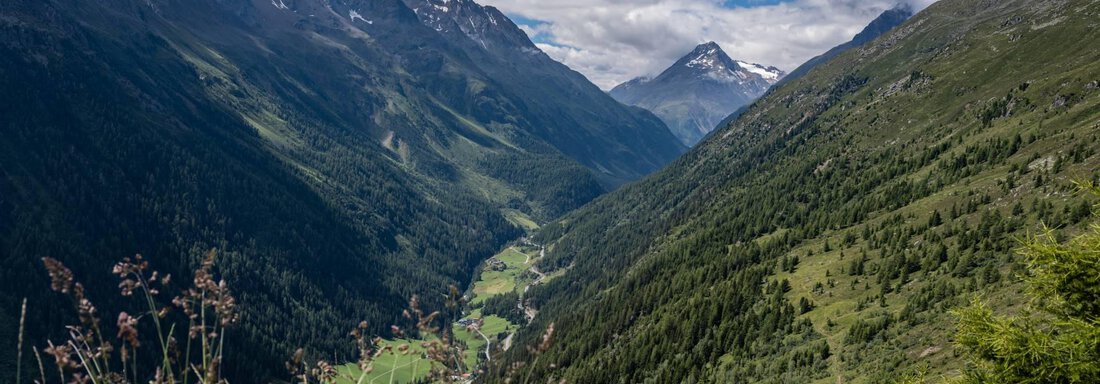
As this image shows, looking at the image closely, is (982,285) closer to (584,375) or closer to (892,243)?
(892,243)

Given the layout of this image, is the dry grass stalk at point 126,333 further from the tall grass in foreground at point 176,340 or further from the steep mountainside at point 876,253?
the steep mountainside at point 876,253

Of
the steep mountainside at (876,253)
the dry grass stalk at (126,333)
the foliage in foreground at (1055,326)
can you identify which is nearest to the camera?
the dry grass stalk at (126,333)

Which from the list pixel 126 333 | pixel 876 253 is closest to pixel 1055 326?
pixel 126 333

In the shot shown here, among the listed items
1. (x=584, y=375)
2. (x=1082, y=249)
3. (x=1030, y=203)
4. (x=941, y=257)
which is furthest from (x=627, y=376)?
(x=1082, y=249)

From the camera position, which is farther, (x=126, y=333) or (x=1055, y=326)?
(x=1055, y=326)

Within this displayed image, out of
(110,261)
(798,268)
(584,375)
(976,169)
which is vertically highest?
(976,169)

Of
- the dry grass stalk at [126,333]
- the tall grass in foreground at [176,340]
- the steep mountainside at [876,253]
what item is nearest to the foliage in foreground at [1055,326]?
the tall grass in foreground at [176,340]

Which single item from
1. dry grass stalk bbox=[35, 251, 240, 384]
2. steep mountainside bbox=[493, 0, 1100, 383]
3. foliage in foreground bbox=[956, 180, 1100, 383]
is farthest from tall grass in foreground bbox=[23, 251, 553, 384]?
steep mountainside bbox=[493, 0, 1100, 383]

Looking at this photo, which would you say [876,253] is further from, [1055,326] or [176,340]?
[176,340]

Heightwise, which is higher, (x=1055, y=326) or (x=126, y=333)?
(x=1055, y=326)

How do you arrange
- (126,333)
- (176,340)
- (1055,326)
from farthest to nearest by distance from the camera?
1. (1055,326)
2. (176,340)
3. (126,333)

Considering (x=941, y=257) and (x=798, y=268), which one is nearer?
(x=941, y=257)
